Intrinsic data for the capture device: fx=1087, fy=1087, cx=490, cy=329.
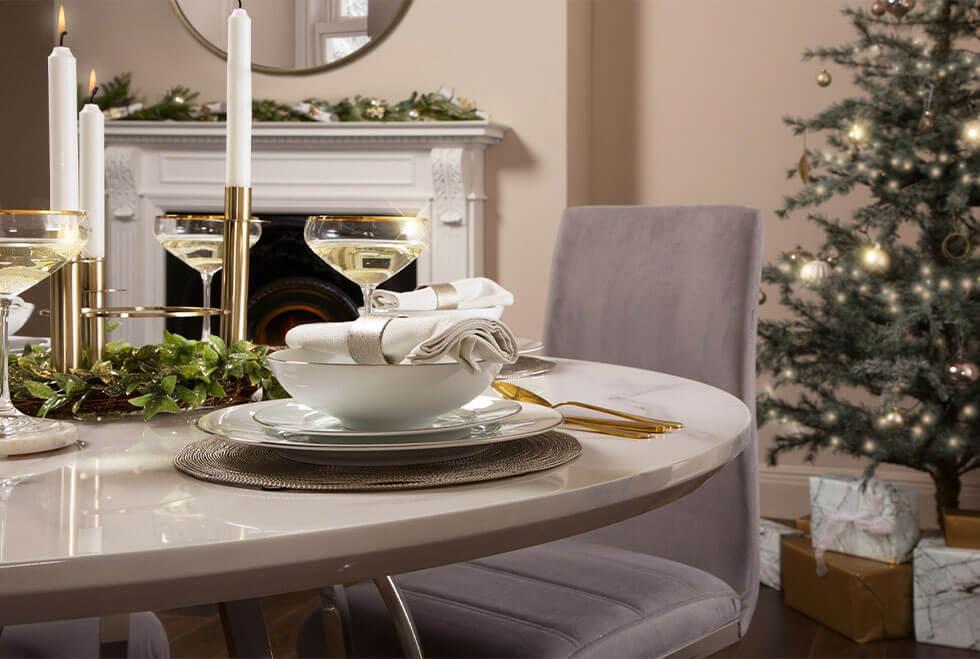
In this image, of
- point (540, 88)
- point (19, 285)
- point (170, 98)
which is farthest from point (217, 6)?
point (19, 285)

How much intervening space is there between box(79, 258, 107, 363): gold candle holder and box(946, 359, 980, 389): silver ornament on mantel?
2121 mm

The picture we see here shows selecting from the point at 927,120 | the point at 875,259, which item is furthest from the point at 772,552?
the point at 927,120

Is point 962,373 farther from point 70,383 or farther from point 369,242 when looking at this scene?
point 70,383

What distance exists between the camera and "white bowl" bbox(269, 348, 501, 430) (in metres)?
0.75

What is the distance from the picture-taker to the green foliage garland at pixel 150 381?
97 centimetres

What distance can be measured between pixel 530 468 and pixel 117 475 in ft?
0.94

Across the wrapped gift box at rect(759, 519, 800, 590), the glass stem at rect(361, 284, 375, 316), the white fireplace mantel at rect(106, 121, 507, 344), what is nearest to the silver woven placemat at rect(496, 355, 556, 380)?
the glass stem at rect(361, 284, 375, 316)

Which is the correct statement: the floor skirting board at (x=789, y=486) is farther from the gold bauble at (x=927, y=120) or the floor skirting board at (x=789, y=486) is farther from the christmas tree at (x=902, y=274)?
the gold bauble at (x=927, y=120)

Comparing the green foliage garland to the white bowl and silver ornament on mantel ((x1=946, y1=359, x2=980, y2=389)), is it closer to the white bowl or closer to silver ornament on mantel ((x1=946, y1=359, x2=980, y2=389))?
the white bowl

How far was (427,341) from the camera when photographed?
28.9 inches

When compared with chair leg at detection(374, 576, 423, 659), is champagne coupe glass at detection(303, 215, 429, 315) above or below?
above

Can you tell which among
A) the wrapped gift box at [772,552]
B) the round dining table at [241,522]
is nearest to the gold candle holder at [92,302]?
the round dining table at [241,522]

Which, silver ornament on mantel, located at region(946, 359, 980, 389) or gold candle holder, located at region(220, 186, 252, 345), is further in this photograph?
silver ornament on mantel, located at region(946, 359, 980, 389)

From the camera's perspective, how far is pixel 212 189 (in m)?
4.12
